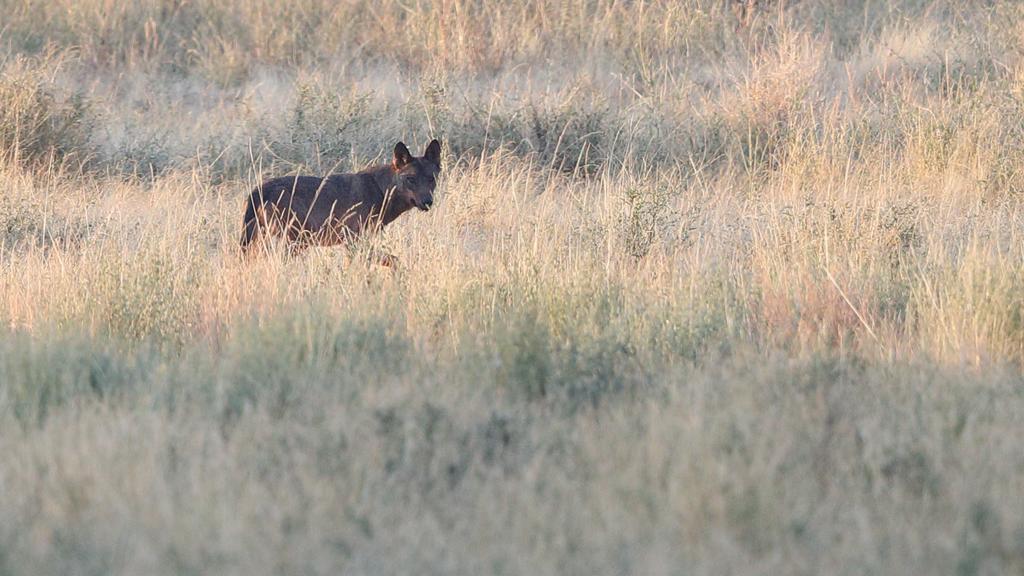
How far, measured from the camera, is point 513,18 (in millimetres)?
15578

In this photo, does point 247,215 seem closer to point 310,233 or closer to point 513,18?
point 310,233

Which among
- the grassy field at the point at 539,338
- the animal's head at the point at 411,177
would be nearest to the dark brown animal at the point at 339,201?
the animal's head at the point at 411,177

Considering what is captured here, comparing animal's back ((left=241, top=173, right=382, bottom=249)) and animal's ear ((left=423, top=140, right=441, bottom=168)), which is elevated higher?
animal's ear ((left=423, top=140, right=441, bottom=168))

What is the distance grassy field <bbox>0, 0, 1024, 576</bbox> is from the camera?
3.68m

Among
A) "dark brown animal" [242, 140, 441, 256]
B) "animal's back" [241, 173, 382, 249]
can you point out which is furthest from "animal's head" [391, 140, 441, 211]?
"animal's back" [241, 173, 382, 249]

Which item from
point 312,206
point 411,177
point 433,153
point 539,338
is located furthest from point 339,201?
point 539,338

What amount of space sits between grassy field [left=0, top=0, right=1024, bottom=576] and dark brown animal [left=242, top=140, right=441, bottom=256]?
243 millimetres

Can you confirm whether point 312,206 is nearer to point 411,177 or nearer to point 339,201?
point 339,201

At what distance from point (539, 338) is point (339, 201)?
3273 mm

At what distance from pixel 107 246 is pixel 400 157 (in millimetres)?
2281

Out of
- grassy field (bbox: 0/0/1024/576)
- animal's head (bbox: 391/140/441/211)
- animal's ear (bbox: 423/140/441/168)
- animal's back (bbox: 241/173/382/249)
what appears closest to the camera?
grassy field (bbox: 0/0/1024/576)

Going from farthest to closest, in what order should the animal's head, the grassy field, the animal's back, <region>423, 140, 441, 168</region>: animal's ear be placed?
<region>423, 140, 441, 168</region>: animal's ear < the animal's head < the animal's back < the grassy field

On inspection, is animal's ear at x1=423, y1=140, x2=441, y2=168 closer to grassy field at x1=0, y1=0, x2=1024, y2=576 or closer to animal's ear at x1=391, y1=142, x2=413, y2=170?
animal's ear at x1=391, y1=142, x2=413, y2=170

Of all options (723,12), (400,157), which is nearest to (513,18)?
(723,12)
